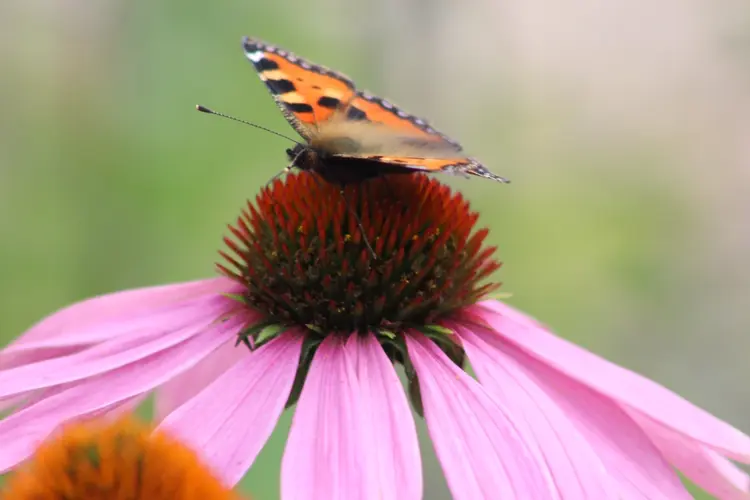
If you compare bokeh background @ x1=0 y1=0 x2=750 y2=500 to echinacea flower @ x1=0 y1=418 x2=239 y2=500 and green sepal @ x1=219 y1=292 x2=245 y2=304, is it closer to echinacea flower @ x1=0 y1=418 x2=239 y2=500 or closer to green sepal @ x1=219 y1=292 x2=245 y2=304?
A: green sepal @ x1=219 y1=292 x2=245 y2=304

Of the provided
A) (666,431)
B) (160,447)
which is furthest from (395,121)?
(160,447)

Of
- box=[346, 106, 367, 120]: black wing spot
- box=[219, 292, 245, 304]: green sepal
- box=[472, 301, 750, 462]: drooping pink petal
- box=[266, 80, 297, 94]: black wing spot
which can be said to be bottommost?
box=[219, 292, 245, 304]: green sepal

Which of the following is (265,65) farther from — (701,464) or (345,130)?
(701,464)

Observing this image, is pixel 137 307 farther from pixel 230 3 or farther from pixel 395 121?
pixel 230 3

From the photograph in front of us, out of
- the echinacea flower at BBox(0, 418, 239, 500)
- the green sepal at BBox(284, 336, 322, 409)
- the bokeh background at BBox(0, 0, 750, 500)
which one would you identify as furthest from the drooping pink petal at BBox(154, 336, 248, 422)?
the bokeh background at BBox(0, 0, 750, 500)

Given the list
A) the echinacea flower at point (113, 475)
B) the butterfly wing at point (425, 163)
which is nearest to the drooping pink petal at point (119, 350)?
the butterfly wing at point (425, 163)

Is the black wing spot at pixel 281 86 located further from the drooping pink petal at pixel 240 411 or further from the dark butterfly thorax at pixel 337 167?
the drooping pink petal at pixel 240 411

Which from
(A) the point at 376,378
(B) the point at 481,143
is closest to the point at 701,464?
(A) the point at 376,378
